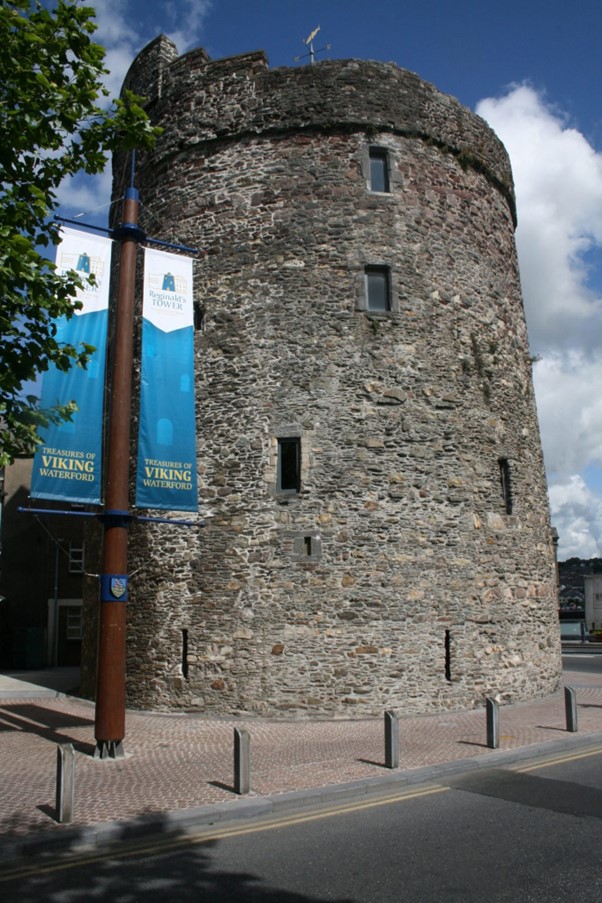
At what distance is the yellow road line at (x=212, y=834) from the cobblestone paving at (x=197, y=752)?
1.73 feet

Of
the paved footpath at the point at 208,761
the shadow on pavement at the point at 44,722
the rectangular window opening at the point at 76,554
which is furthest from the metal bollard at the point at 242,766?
the rectangular window opening at the point at 76,554

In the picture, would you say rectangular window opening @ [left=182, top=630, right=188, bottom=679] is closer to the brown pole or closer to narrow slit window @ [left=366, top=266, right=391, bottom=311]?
the brown pole

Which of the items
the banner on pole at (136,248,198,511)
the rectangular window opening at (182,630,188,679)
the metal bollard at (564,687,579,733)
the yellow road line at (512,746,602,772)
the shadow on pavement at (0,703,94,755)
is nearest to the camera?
the yellow road line at (512,746,602,772)

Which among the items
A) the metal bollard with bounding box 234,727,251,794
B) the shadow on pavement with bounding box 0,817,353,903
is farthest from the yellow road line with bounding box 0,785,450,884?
the metal bollard with bounding box 234,727,251,794

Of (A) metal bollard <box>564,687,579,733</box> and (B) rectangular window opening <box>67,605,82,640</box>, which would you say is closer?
(A) metal bollard <box>564,687,579,733</box>

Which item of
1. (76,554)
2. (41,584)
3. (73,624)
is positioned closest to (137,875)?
(73,624)

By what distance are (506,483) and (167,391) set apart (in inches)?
301

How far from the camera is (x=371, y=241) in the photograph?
14922 millimetres

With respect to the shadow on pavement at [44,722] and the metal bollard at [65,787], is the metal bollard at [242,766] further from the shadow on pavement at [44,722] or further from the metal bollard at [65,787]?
the shadow on pavement at [44,722]

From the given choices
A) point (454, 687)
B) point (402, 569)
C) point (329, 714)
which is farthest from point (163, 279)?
point (454, 687)

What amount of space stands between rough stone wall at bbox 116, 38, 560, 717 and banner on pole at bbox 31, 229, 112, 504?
3809mm

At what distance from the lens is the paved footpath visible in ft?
23.4

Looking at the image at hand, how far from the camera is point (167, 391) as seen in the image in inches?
456

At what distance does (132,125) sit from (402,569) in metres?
8.80
